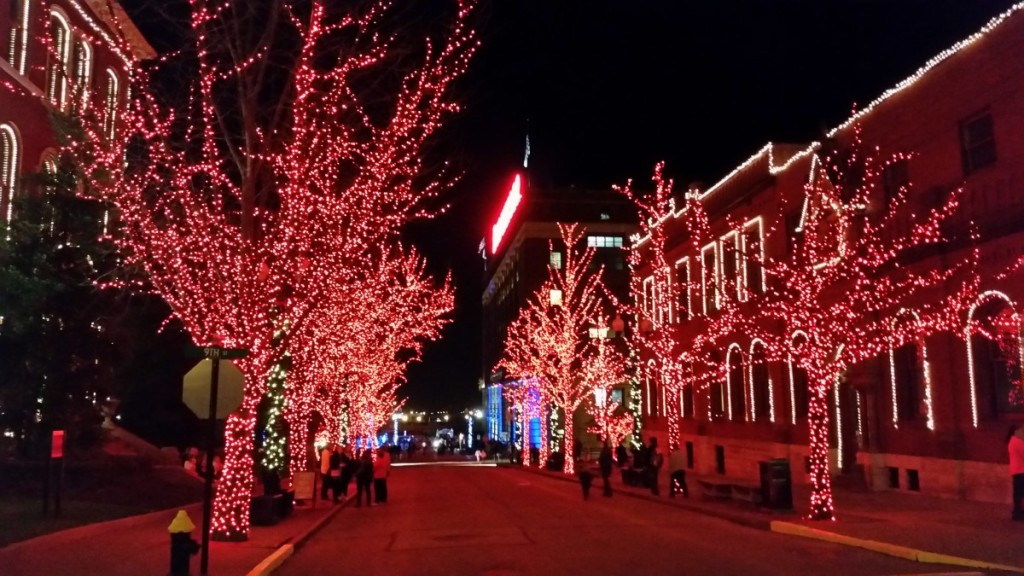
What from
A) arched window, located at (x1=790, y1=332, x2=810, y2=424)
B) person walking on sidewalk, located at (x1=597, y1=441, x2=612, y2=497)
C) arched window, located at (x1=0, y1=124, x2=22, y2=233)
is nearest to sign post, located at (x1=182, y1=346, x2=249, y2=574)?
arched window, located at (x1=0, y1=124, x2=22, y2=233)

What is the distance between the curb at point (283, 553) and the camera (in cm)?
1257

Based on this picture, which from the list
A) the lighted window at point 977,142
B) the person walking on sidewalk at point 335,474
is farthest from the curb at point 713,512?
the lighted window at point 977,142

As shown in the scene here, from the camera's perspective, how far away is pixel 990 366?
20531mm

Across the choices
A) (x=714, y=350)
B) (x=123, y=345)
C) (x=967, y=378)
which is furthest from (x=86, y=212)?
(x=714, y=350)

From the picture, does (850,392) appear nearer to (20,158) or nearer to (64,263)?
(64,263)

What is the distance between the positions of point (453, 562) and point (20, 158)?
20028mm

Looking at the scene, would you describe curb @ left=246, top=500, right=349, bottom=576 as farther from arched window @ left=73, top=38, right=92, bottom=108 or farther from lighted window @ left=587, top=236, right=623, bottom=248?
lighted window @ left=587, top=236, right=623, bottom=248

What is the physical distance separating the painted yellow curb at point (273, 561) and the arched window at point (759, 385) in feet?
69.6

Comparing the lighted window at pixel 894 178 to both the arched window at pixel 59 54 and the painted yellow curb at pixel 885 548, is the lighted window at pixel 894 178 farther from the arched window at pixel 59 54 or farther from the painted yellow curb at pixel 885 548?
the arched window at pixel 59 54

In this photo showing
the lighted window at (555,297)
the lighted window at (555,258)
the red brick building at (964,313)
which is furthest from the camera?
the lighted window at (555,258)

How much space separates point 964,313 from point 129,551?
18.2 m

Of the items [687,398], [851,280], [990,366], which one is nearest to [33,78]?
[851,280]

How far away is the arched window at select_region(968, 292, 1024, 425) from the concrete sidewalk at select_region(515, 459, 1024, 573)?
2166mm

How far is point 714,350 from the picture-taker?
37.5m
